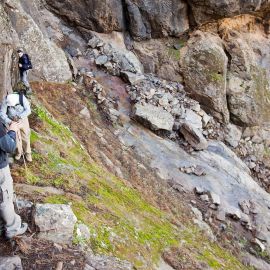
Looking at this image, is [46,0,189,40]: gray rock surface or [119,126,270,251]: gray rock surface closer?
[119,126,270,251]: gray rock surface

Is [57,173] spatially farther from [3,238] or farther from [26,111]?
[3,238]

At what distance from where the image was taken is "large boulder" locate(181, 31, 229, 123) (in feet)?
60.5

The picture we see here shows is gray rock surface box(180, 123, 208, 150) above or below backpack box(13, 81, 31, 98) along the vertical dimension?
below

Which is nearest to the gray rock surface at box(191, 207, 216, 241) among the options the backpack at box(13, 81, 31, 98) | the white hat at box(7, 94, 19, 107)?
the backpack at box(13, 81, 31, 98)

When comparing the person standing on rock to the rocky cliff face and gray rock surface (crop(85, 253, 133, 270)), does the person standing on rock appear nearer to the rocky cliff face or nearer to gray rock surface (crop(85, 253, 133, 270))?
gray rock surface (crop(85, 253, 133, 270))

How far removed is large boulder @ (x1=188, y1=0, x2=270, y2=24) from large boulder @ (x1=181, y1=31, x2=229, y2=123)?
3.74 ft

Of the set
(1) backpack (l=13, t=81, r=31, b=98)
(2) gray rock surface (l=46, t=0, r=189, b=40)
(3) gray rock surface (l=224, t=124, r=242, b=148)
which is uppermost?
(2) gray rock surface (l=46, t=0, r=189, b=40)

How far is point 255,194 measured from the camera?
14.7m

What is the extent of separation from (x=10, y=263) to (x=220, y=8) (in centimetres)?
1674

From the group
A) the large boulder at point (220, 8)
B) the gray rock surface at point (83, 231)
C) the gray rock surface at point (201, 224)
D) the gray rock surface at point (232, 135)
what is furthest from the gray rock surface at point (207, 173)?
the large boulder at point (220, 8)

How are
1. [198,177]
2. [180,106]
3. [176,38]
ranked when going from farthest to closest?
[176,38]
[180,106]
[198,177]

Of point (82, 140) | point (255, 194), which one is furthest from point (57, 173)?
point (255, 194)

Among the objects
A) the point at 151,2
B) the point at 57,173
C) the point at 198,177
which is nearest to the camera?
the point at 57,173

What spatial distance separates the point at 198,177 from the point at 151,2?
31.1ft
